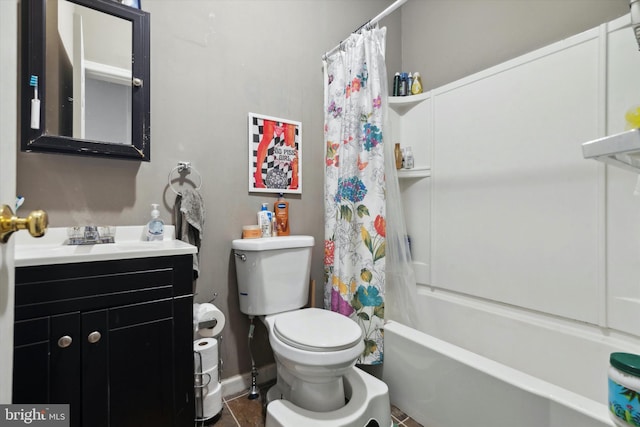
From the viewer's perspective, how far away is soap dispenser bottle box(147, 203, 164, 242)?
4.26 ft

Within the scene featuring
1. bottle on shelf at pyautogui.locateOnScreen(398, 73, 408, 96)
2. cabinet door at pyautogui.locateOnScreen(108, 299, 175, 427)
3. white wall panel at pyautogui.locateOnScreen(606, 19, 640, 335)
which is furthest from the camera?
bottle on shelf at pyautogui.locateOnScreen(398, 73, 408, 96)

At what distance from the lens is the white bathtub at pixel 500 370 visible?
39.6 inches

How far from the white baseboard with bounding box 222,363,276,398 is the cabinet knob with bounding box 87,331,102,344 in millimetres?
819

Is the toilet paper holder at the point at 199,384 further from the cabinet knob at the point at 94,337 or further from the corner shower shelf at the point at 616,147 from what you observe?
the corner shower shelf at the point at 616,147

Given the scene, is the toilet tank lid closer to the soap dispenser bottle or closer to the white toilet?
the white toilet

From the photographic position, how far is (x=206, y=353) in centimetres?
133

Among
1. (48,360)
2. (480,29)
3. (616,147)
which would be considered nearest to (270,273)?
(48,360)

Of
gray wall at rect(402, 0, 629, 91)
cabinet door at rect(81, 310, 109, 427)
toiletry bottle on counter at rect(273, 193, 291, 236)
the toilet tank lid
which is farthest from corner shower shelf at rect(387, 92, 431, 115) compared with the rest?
cabinet door at rect(81, 310, 109, 427)

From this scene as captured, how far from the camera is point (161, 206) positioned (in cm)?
139

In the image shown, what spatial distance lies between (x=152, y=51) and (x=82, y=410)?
1459mm

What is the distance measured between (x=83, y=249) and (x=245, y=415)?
3.48 feet

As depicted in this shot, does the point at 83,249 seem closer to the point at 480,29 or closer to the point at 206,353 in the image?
the point at 206,353

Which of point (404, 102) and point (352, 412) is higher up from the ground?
point (404, 102)

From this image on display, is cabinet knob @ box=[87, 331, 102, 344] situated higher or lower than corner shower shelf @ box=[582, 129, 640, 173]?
lower
